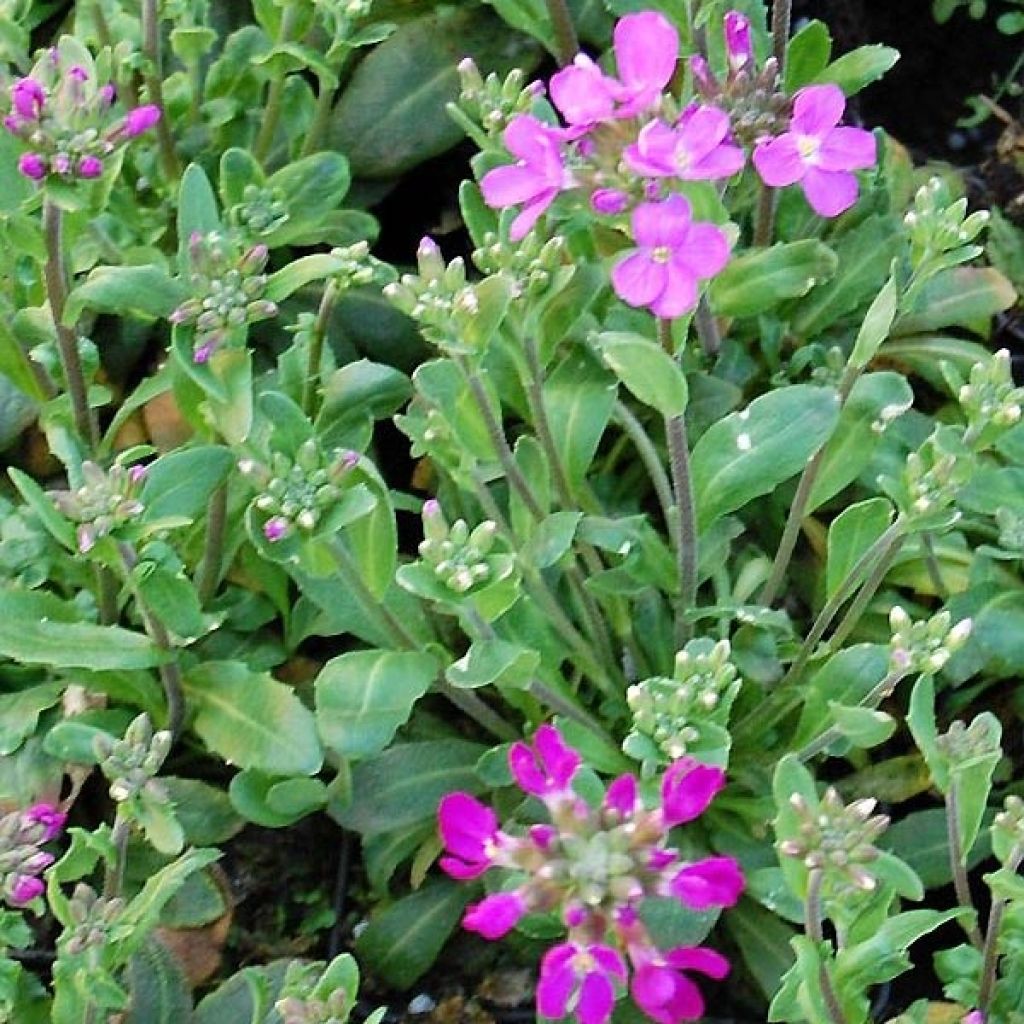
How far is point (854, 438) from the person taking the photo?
144 cm

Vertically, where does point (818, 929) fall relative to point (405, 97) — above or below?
below

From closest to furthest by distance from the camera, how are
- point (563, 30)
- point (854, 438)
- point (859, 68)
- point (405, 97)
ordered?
point (854, 438)
point (859, 68)
point (563, 30)
point (405, 97)

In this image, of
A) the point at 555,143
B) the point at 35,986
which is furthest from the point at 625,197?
the point at 35,986

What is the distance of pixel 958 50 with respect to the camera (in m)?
A: 2.36

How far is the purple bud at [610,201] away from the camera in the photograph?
3.32ft

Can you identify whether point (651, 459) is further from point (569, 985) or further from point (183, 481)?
point (569, 985)

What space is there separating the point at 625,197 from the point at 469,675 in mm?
386

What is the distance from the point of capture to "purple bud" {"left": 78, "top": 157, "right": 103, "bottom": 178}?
1096 millimetres

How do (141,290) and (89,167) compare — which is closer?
(89,167)

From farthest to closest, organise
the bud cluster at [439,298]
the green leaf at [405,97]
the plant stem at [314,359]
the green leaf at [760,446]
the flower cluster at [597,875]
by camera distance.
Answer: the green leaf at [405,97] → the plant stem at [314,359] → the green leaf at [760,446] → the bud cluster at [439,298] → the flower cluster at [597,875]

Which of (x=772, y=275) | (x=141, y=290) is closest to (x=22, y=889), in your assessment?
(x=141, y=290)

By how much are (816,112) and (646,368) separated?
269mm

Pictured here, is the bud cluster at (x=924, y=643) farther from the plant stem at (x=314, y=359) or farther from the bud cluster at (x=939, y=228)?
the plant stem at (x=314, y=359)

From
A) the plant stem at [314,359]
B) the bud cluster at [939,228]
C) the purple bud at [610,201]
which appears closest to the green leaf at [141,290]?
the plant stem at [314,359]
